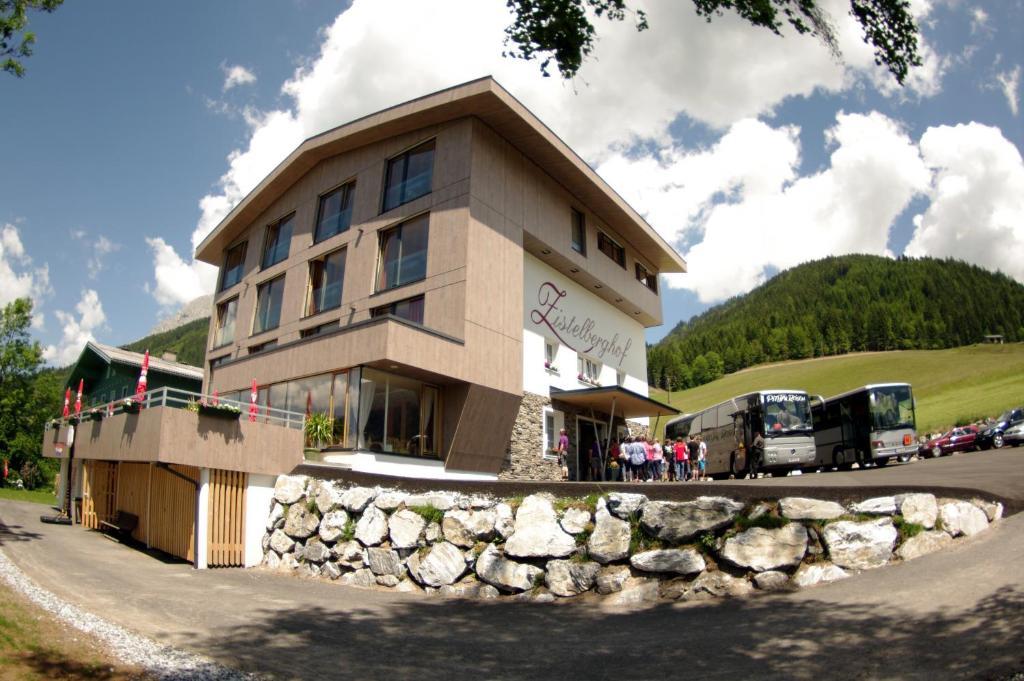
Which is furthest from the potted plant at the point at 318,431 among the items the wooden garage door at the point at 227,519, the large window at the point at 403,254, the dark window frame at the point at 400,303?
the large window at the point at 403,254

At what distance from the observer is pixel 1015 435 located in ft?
100

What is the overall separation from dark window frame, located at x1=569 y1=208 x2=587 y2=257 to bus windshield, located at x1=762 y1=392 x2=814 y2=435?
929 centimetres

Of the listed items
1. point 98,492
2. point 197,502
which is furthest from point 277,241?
point 197,502

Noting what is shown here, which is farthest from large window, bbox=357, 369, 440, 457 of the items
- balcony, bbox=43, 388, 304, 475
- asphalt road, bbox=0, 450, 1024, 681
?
asphalt road, bbox=0, 450, 1024, 681

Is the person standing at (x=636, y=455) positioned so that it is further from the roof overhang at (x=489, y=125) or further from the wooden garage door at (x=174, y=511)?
the wooden garage door at (x=174, y=511)

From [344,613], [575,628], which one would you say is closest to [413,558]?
[344,613]

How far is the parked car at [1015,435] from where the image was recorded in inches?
1196

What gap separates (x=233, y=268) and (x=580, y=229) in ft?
56.8

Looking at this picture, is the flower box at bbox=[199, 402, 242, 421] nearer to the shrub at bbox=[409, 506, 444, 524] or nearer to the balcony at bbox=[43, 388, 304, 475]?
the balcony at bbox=[43, 388, 304, 475]

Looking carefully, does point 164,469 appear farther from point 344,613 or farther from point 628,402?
point 628,402

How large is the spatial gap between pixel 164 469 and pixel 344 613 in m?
10.1

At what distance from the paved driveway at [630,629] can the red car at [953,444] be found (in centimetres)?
2580

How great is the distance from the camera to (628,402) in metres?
27.8

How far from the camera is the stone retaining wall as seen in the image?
444 inches
